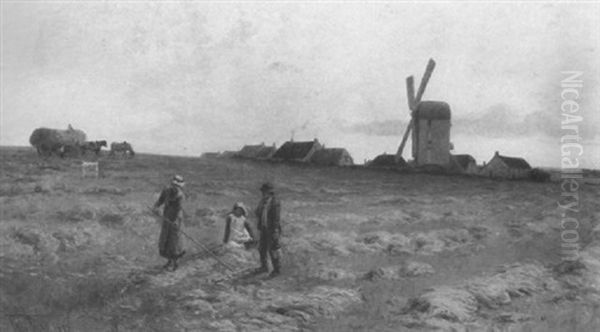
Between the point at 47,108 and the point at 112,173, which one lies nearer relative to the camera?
the point at 47,108

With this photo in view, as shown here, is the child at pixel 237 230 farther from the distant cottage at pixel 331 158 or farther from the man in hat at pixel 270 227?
the distant cottage at pixel 331 158

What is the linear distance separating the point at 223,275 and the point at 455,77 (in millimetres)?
5852

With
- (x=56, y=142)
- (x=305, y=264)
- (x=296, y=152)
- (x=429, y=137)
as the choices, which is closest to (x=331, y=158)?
(x=296, y=152)

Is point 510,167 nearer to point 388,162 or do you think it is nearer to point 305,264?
point 388,162

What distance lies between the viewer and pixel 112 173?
55.3 ft

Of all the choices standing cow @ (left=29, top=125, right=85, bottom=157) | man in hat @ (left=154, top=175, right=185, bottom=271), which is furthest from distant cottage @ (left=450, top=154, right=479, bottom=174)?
man in hat @ (left=154, top=175, right=185, bottom=271)

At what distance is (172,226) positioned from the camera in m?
9.47

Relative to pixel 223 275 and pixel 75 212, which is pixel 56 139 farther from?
pixel 223 275

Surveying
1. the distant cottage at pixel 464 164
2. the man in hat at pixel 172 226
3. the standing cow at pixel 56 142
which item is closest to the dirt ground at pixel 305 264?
the man in hat at pixel 172 226

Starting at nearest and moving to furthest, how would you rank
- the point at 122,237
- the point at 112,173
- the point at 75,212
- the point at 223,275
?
the point at 223,275 → the point at 122,237 → the point at 75,212 → the point at 112,173

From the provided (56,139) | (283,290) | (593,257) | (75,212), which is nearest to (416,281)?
(283,290)

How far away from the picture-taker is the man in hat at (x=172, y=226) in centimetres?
944

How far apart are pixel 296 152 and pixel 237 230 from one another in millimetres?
19863

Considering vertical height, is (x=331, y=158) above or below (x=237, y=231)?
above
